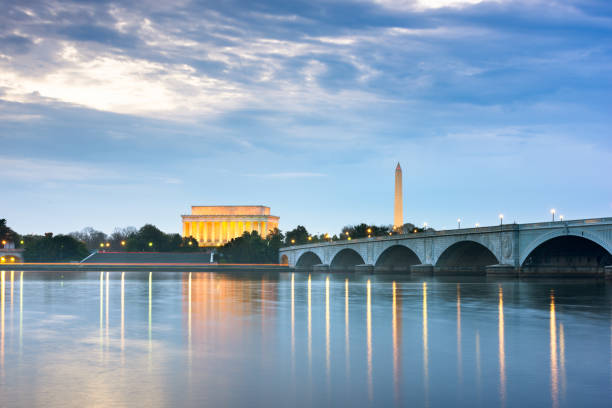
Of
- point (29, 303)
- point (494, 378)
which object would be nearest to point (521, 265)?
point (29, 303)

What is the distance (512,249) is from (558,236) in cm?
777

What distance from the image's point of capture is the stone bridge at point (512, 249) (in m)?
66.6

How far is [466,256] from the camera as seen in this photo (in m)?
94.8

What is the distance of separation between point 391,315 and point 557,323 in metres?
6.89

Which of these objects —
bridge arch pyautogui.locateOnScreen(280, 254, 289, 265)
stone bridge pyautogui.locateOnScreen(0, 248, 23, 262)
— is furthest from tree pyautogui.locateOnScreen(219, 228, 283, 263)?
stone bridge pyautogui.locateOnScreen(0, 248, 23, 262)

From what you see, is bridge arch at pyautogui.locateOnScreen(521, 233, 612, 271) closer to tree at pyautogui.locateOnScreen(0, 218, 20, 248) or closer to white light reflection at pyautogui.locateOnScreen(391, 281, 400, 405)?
white light reflection at pyautogui.locateOnScreen(391, 281, 400, 405)

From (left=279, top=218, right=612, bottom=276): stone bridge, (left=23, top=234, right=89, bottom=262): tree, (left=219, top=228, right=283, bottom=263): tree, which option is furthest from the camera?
(left=219, top=228, right=283, bottom=263): tree

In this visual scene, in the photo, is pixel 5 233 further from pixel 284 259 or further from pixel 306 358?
pixel 306 358

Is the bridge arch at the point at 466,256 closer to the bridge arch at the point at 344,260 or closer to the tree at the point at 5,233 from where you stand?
the bridge arch at the point at 344,260

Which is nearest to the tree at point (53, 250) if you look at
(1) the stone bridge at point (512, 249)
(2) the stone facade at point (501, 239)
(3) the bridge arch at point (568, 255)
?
(2) the stone facade at point (501, 239)

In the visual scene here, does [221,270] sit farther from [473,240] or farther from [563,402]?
[563,402]

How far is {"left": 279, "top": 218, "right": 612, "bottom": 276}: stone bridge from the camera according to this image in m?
66.6

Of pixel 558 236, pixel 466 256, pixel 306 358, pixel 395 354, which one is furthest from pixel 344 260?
pixel 306 358

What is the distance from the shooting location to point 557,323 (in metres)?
24.5
